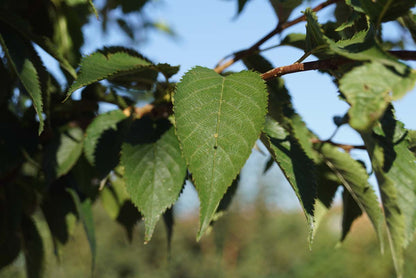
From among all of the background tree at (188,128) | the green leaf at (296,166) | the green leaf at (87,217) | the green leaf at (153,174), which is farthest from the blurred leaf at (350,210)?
the green leaf at (87,217)

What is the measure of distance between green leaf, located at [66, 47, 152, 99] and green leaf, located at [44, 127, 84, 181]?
20cm

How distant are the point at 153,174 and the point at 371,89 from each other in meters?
0.32

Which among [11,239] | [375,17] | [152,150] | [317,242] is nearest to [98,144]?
[152,150]

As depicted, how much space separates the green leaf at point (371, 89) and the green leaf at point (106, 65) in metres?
0.29

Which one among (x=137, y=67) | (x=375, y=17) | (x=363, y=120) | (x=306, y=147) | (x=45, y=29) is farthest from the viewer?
(x=45, y=29)

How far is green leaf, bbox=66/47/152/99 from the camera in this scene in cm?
50

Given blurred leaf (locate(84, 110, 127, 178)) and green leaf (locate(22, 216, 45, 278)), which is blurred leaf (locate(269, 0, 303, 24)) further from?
green leaf (locate(22, 216, 45, 278))

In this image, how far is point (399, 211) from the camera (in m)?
0.41

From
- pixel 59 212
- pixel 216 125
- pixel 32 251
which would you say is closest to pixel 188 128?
pixel 216 125

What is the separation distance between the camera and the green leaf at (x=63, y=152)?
0.70 meters

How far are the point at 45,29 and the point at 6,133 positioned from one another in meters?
0.27

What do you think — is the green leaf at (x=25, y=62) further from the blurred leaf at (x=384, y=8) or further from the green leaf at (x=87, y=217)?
the blurred leaf at (x=384, y=8)

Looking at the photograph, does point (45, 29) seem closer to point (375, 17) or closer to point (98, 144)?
point (98, 144)

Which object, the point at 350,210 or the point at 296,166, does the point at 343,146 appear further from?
the point at 296,166
